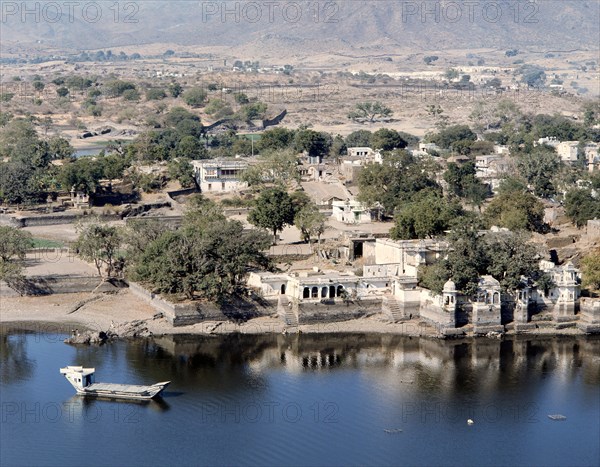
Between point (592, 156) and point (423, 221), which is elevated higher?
point (592, 156)

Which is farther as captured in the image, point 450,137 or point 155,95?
point 155,95

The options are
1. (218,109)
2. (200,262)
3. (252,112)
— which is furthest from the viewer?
(218,109)

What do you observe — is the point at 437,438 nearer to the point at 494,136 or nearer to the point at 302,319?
the point at 302,319

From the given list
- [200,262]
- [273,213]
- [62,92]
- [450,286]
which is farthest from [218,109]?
[450,286]

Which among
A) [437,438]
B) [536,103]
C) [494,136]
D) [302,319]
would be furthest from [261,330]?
[536,103]

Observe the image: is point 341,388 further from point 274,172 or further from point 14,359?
point 274,172

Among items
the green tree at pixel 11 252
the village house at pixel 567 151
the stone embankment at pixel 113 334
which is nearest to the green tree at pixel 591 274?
the stone embankment at pixel 113 334
